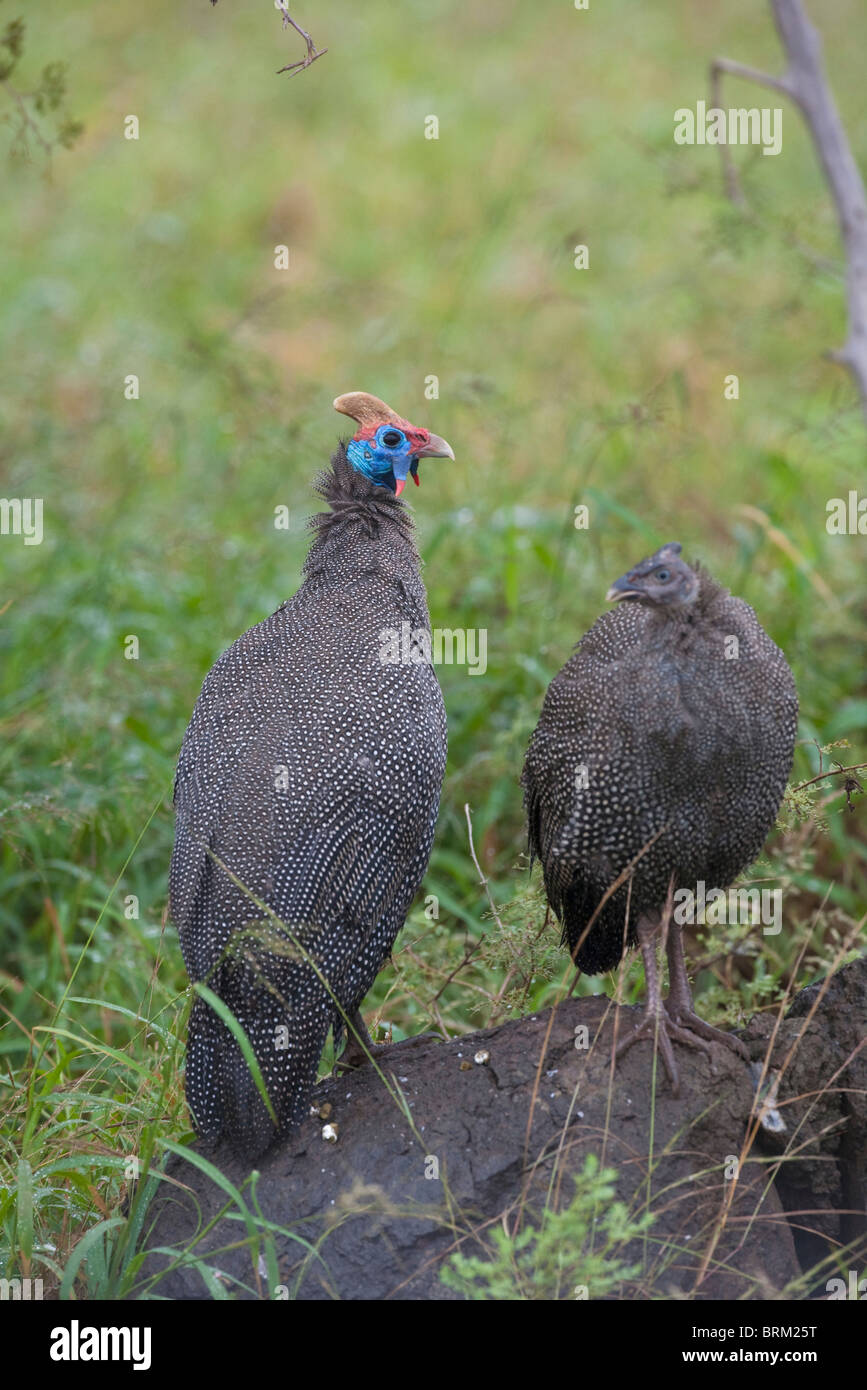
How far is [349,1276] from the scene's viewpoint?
10.3 ft

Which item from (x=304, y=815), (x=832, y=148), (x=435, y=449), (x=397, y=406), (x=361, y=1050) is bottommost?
(x=361, y=1050)

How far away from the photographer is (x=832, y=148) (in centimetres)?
516

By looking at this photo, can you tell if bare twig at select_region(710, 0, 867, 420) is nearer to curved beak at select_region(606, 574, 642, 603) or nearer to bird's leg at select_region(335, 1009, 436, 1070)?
curved beak at select_region(606, 574, 642, 603)

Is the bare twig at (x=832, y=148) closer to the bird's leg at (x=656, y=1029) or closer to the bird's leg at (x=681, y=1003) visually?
the bird's leg at (x=681, y=1003)

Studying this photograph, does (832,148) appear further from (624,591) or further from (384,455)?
(624,591)

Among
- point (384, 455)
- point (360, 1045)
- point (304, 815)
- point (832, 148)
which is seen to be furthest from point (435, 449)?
point (832, 148)

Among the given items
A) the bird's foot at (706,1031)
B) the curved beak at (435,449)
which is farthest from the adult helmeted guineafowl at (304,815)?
the bird's foot at (706,1031)

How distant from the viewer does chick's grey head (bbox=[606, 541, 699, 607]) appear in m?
3.30

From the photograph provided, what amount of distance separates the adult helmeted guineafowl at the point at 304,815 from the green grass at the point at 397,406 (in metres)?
0.31

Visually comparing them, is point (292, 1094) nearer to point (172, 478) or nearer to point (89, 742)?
point (89, 742)

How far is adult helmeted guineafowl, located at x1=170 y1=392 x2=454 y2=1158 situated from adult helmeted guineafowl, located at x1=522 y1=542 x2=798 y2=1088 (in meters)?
0.38

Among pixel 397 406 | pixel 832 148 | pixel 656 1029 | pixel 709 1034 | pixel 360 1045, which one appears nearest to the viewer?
pixel 656 1029

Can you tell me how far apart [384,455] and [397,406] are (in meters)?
3.68

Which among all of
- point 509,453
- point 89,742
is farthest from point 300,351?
point 89,742
